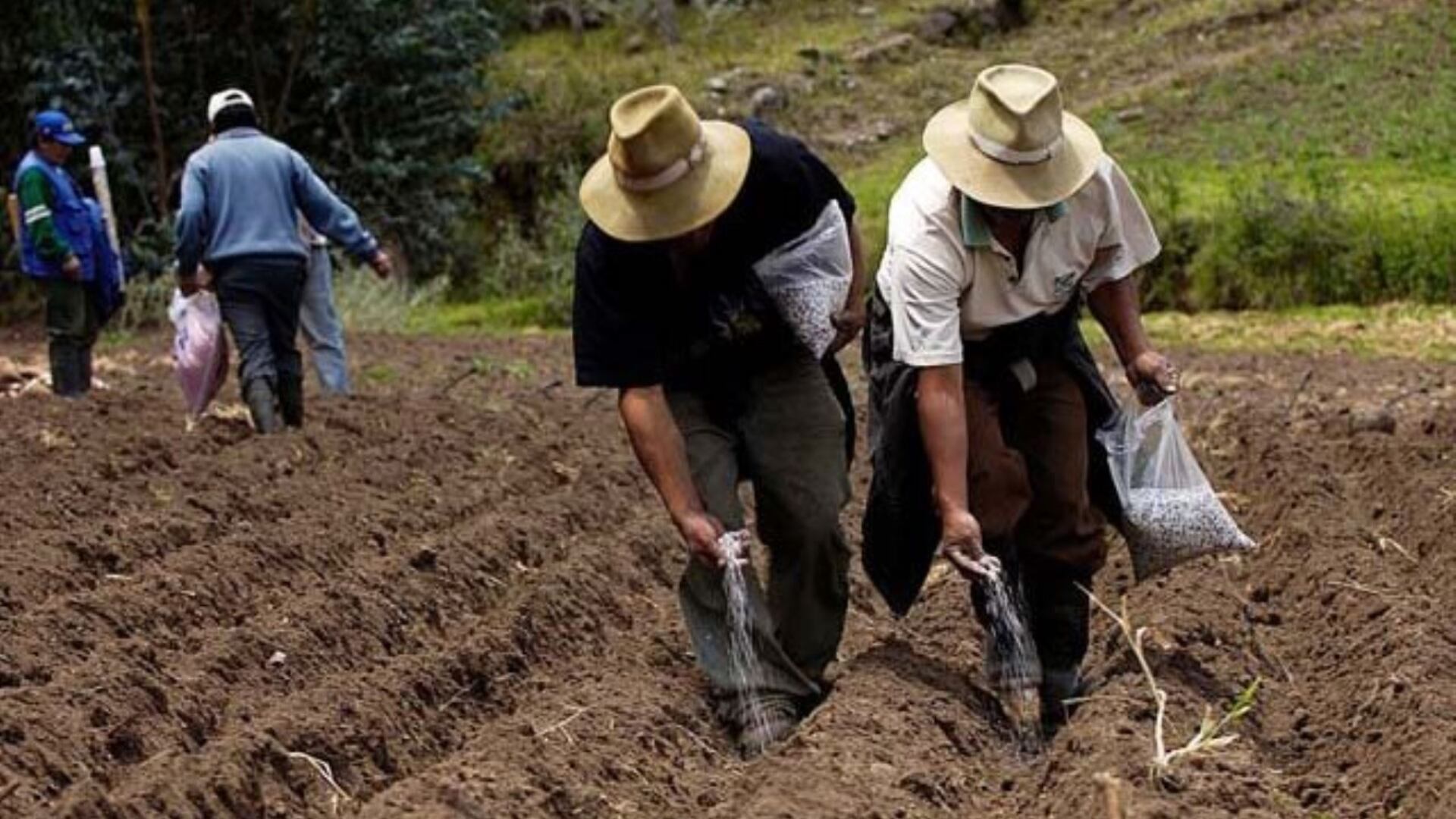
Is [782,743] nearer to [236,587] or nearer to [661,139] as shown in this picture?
[661,139]

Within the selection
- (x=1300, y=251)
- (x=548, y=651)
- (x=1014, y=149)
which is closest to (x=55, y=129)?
(x=548, y=651)

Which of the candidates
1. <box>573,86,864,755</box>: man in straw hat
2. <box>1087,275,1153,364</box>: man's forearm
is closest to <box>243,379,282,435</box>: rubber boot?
<box>573,86,864,755</box>: man in straw hat

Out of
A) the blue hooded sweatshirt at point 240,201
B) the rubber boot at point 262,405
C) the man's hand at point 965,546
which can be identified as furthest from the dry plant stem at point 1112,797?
the rubber boot at point 262,405

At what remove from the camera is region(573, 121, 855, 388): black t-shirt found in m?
5.79

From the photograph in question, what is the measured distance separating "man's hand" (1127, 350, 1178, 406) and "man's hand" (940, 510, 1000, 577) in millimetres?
674

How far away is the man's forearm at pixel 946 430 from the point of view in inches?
223

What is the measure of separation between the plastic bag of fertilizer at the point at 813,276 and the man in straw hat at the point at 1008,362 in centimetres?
12

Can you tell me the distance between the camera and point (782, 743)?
583 cm

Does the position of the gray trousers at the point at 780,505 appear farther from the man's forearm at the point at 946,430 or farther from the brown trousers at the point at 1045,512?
the man's forearm at the point at 946,430

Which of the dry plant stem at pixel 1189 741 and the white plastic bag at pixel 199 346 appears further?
the white plastic bag at pixel 199 346

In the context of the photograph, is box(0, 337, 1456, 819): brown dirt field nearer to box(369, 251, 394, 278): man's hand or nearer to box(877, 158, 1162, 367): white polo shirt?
box(369, 251, 394, 278): man's hand

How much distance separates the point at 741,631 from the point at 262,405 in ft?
16.2

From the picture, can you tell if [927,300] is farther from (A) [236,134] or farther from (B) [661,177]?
(A) [236,134]

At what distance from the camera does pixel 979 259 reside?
5.76m
